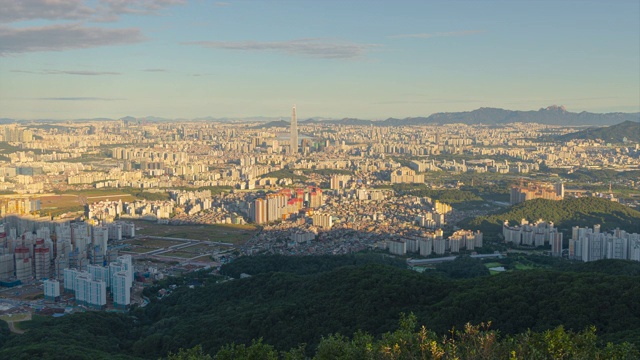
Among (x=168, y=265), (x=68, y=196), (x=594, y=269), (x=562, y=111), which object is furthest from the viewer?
(x=562, y=111)

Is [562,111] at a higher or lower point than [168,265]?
higher

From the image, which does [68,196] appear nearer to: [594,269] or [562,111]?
[594,269]

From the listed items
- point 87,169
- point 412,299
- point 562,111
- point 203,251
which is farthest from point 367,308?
point 562,111

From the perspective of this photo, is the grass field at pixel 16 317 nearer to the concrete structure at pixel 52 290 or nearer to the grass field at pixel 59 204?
the concrete structure at pixel 52 290

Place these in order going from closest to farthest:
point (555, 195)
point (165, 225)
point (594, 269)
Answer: point (594, 269) → point (165, 225) → point (555, 195)

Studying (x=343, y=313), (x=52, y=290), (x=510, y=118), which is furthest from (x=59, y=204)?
(x=510, y=118)

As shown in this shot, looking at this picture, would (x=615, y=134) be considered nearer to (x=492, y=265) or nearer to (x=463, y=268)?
(x=492, y=265)
